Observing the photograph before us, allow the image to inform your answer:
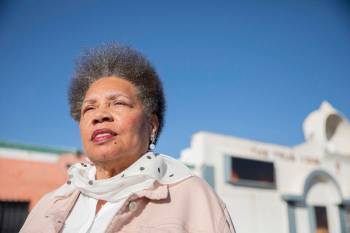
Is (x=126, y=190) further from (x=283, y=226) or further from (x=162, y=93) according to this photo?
(x=283, y=226)

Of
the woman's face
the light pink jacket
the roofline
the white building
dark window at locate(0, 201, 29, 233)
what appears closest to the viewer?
the light pink jacket

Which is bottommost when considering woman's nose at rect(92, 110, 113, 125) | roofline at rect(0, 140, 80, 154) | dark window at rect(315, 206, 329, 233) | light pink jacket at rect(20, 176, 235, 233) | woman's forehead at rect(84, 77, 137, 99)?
light pink jacket at rect(20, 176, 235, 233)

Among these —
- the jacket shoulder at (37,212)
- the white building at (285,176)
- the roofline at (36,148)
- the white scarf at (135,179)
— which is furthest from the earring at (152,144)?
the white building at (285,176)

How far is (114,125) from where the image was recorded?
1.96 metres

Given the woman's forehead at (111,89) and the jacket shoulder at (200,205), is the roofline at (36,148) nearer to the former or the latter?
the woman's forehead at (111,89)

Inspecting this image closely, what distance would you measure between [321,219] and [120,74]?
15088 millimetres

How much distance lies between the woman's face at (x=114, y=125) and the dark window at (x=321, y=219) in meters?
14.6

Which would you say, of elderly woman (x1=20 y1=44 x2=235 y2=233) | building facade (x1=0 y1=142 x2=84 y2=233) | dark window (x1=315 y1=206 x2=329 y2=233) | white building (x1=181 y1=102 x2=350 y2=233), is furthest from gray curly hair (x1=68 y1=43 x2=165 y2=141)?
dark window (x1=315 y1=206 x2=329 y2=233)

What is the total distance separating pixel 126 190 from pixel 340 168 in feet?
55.6

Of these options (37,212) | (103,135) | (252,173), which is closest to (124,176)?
(103,135)

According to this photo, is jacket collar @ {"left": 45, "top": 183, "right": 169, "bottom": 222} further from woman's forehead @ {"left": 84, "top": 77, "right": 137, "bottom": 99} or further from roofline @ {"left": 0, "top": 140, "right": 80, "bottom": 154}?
roofline @ {"left": 0, "top": 140, "right": 80, "bottom": 154}

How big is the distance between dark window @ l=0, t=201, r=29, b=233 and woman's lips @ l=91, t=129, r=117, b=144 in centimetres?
828

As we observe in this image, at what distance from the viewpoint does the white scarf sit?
183cm

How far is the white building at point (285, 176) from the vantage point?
12.4m
